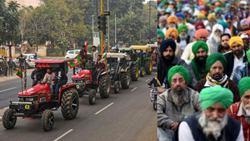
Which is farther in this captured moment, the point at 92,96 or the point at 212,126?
the point at 92,96

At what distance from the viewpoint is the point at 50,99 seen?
12.3 metres

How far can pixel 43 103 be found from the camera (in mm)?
12031

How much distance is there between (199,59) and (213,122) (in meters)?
0.69

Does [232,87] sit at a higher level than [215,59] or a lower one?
lower

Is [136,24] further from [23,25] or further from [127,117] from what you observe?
[127,117]

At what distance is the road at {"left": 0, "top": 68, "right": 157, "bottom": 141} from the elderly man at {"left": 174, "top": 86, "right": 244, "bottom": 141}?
7.43m

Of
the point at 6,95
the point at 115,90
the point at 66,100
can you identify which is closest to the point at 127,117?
the point at 66,100

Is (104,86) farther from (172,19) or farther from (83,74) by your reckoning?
(172,19)

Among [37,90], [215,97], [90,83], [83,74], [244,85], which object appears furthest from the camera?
[90,83]

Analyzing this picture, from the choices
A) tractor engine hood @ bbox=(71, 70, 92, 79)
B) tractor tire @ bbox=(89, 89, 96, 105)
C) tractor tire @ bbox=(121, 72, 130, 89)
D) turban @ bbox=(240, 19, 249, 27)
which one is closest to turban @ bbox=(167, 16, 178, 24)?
turban @ bbox=(240, 19, 249, 27)

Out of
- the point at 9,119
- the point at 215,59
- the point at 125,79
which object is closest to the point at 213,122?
the point at 215,59

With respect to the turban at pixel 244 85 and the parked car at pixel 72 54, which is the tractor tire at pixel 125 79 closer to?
the turban at pixel 244 85

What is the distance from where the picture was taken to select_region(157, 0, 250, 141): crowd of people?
3.09 m

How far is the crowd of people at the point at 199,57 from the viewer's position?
10.1 feet
